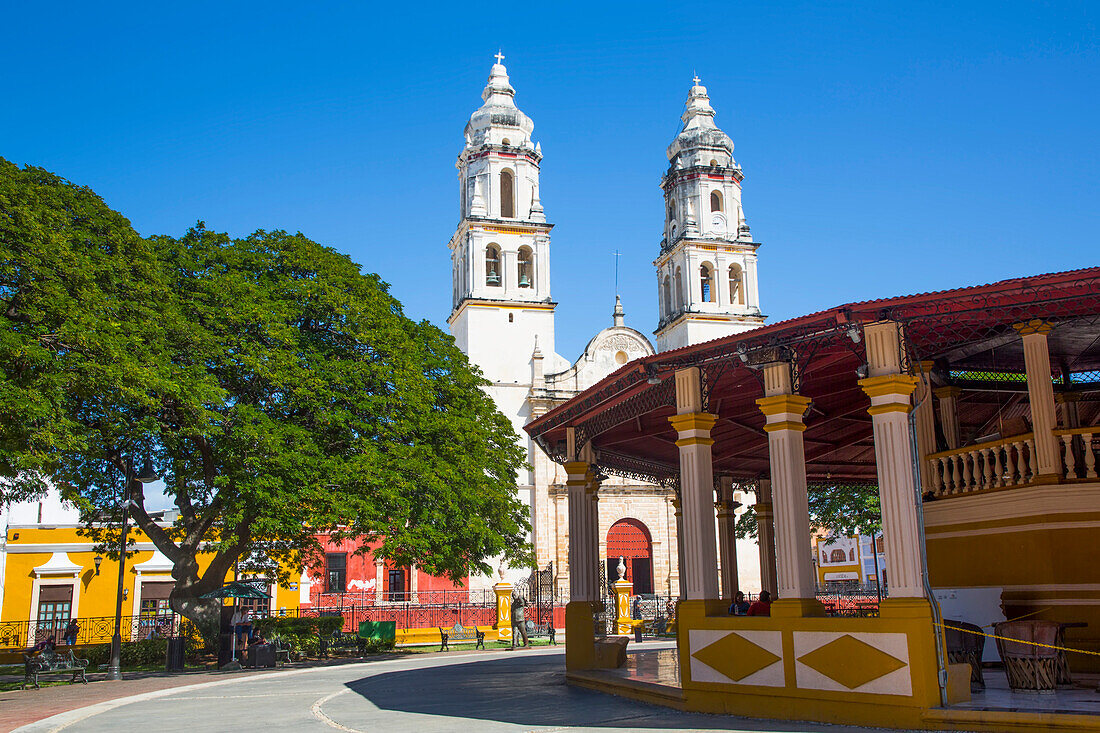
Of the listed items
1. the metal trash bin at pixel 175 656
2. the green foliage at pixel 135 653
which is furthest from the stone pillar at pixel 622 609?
the metal trash bin at pixel 175 656

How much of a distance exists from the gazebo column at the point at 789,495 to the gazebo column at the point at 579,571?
5.42m

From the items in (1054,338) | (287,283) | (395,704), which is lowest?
A: (395,704)

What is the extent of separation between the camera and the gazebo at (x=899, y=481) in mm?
9254

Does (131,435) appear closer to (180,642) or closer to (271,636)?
(180,642)

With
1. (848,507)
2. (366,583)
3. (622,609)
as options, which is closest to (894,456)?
(848,507)

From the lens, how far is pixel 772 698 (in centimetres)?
1008

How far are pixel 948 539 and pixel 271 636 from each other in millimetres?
17637

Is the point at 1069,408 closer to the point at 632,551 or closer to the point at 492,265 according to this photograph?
the point at 632,551

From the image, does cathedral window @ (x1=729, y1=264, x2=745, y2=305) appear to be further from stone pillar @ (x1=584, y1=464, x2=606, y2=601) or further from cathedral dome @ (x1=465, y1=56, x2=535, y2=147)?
stone pillar @ (x1=584, y1=464, x2=606, y2=601)

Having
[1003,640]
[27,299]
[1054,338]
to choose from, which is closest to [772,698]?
[1003,640]

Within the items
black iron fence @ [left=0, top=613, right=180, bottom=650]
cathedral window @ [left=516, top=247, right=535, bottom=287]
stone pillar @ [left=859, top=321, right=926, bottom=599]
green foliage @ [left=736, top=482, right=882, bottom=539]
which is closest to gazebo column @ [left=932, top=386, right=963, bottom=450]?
stone pillar @ [left=859, top=321, right=926, bottom=599]

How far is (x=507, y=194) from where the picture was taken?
47969 millimetres

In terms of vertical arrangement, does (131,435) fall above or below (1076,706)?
above

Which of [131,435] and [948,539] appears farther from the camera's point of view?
[131,435]
